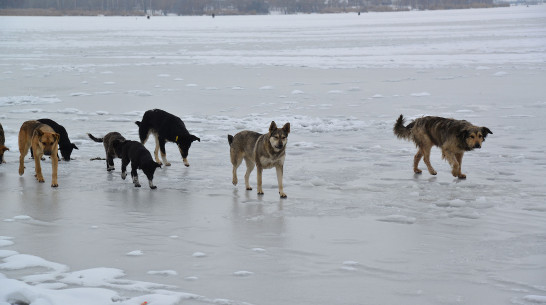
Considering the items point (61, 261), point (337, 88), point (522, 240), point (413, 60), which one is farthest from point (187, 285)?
point (413, 60)

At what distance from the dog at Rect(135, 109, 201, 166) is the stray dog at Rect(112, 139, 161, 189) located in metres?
1.12

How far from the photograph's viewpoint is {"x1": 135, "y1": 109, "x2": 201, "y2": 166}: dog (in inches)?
451

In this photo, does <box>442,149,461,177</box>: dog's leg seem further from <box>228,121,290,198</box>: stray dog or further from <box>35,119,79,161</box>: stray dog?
<box>35,119,79,161</box>: stray dog

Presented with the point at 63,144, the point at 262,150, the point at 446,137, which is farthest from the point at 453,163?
the point at 63,144

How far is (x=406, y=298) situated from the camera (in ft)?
18.7

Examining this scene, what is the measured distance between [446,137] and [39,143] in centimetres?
598

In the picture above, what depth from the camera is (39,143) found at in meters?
10.2

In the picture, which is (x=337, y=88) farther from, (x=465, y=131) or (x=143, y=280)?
(x=143, y=280)

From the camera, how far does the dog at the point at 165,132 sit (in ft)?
37.6

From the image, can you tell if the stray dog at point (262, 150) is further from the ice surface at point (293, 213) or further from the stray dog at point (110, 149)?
the stray dog at point (110, 149)

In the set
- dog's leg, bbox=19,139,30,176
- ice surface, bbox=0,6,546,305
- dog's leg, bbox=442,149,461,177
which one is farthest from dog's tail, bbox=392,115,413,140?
dog's leg, bbox=19,139,30,176

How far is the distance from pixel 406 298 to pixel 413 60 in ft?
86.8

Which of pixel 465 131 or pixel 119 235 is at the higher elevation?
pixel 465 131

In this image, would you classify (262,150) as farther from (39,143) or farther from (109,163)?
(39,143)
